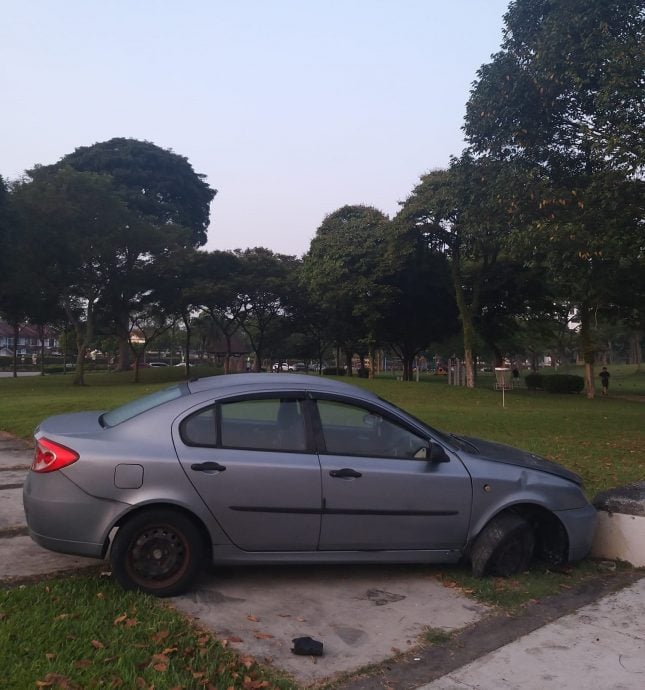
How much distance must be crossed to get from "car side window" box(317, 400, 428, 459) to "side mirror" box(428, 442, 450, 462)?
0.22ft

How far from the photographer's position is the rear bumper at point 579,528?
5.21m

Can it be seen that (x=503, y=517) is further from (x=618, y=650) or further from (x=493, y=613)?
(x=618, y=650)

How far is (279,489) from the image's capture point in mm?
4605

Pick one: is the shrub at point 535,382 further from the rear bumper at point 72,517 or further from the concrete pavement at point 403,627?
the rear bumper at point 72,517

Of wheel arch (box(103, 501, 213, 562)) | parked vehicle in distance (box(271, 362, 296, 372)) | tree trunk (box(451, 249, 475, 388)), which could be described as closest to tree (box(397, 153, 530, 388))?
tree trunk (box(451, 249, 475, 388))

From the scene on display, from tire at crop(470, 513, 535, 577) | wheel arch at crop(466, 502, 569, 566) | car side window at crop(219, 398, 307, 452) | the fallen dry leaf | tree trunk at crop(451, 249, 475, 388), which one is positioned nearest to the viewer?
the fallen dry leaf

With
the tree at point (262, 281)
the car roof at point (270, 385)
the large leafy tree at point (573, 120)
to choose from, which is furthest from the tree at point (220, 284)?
the car roof at point (270, 385)

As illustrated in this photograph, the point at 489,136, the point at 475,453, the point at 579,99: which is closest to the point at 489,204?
the point at 489,136

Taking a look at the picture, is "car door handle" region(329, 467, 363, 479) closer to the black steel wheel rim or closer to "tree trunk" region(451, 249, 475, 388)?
the black steel wheel rim

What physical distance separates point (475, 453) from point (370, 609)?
148 centimetres

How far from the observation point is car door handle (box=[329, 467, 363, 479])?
4691 millimetres

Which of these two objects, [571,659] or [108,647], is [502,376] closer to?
[571,659]

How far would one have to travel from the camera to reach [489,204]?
1396cm

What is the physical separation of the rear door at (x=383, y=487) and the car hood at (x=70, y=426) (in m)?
1.67
